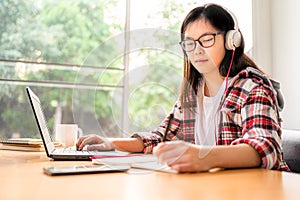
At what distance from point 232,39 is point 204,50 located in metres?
0.27

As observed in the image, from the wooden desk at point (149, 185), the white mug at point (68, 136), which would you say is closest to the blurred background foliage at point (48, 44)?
the white mug at point (68, 136)

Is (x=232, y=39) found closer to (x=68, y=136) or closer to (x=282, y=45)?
(x=68, y=136)

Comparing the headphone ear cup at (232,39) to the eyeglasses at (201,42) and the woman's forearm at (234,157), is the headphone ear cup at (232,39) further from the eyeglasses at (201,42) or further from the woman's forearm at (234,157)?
the woman's forearm at (234,157)

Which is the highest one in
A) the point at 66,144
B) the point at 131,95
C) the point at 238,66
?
the point at 238,66

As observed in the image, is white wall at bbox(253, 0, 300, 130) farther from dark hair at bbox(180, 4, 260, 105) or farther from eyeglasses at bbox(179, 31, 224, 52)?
eyeglasses at bbox(179, 31, 224, 52)

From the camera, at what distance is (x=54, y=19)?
257cm

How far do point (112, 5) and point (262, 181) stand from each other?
2.28 metres

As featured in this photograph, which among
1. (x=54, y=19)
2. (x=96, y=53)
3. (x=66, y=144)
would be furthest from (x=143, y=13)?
(x=96, y=53)

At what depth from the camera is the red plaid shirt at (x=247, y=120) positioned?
93cm

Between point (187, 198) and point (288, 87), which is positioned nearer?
point (187, 198)

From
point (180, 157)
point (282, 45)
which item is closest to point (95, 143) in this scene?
point (180, 157)

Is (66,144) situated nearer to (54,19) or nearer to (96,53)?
(96,53)

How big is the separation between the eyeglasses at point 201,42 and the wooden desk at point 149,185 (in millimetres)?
288

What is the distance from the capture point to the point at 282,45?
2.68 meters
